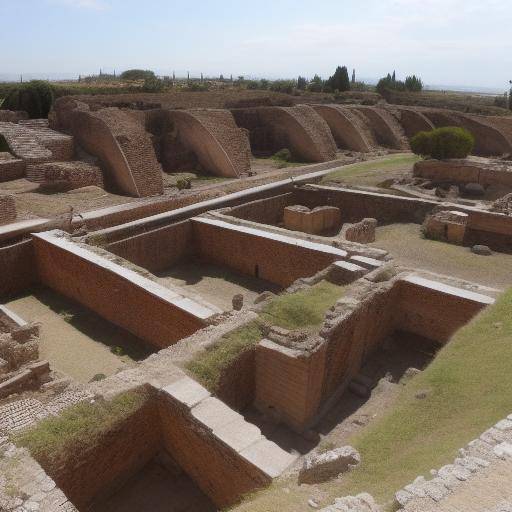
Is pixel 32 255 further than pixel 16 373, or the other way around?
pixel 32 255

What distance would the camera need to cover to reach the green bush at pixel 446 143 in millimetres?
18934

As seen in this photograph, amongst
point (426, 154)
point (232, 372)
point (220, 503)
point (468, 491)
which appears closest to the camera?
point (468, 491)

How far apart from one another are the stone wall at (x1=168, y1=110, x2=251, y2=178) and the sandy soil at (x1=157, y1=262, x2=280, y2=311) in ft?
28.6

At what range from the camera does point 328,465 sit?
13.7 ft

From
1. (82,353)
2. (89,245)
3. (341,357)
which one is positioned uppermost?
(89,245)

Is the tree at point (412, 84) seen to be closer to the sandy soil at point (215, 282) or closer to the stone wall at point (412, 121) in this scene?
the stone wall at point (412, 121)

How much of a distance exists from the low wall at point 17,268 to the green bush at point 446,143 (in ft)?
52.6

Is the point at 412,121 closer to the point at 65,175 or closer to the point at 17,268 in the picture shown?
the point at 65,175

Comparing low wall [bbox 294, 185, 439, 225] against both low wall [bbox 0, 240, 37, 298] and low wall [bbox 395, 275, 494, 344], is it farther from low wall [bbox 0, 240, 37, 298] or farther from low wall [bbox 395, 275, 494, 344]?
low wall [bbox 0, 240, 37, 298]

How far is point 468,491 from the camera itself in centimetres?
309

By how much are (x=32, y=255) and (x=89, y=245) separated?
5.79ft

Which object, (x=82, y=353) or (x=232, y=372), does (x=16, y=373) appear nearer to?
(x=82, y=353)

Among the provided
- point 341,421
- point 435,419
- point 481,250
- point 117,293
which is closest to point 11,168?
point 117,293

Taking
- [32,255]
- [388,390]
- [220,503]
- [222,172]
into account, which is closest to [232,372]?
[220,503]
